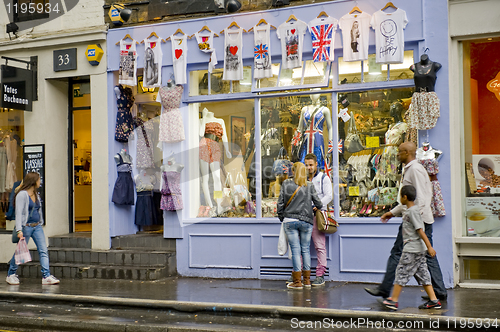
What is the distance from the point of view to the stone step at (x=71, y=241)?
11.9 metres

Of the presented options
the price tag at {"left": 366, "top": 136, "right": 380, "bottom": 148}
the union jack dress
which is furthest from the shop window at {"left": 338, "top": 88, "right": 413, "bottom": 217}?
the union jack dress

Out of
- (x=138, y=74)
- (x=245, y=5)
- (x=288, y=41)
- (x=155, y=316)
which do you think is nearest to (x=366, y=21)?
(x=288, y=41)

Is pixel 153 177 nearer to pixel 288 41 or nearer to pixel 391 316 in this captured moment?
pixel 288 41

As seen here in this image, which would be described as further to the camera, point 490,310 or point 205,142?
point 205,142

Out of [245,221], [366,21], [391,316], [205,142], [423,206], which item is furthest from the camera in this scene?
[205,142]

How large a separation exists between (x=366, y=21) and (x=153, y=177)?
555cm

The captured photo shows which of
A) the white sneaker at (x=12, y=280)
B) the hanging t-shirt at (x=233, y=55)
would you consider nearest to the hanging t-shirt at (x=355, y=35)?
the hanging t-shirt at (x=233, y=55)

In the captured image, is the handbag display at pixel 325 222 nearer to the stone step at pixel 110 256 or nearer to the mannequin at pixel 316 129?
the mannequin at pixel 316 129

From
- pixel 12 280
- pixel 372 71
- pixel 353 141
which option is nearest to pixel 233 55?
pixel 372 71

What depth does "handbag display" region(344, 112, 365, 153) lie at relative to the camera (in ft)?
33.3

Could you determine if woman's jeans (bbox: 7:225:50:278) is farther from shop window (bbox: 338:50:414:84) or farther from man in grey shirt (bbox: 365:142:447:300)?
shop window (bbox: 338:50:414:84)

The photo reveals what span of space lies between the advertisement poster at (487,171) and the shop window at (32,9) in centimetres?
917

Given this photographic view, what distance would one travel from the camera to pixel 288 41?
33.6 ft

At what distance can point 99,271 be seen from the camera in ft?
A: 36.0
